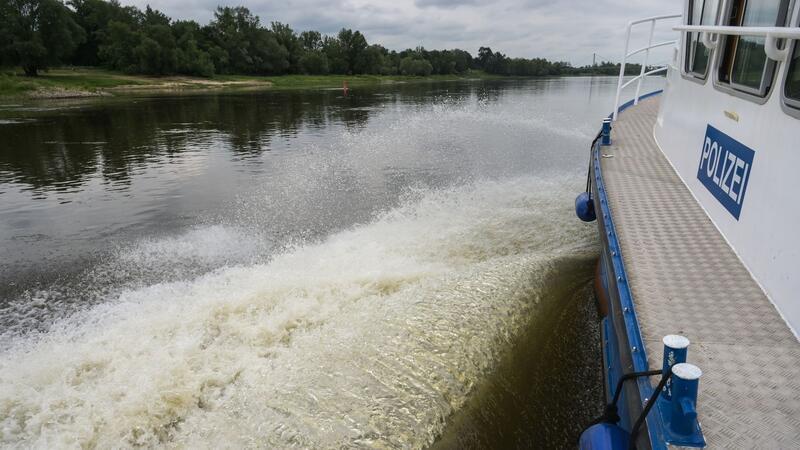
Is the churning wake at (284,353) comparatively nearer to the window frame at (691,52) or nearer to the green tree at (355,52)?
the window frame at (691,52)

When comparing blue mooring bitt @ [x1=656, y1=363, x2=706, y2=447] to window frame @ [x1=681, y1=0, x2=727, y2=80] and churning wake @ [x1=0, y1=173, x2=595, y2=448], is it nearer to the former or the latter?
churning wake @ [x1=0, y1=173, x2=595, y2=448]

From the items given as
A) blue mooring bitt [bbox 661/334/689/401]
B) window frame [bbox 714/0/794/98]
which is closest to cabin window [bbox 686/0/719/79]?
window frame [bbox 714/0/794/98]

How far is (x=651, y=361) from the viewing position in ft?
8.70

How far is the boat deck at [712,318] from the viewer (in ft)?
7.39

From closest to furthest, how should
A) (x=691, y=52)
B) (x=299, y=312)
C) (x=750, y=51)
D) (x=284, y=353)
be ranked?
(x=750, y=51)
(x=284, y=353)
(x=299, y=312)
(x=691, y=52)

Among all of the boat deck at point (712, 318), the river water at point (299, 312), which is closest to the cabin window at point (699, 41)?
the boat deck at point (712, 318)

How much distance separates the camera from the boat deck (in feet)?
7.39

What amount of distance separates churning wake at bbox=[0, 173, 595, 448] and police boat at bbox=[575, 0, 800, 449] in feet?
4.92

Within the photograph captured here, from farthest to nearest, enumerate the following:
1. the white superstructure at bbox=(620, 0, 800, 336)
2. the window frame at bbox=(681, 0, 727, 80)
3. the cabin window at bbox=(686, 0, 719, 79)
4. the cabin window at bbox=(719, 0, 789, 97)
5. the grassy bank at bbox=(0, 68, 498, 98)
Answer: the grassy bank at bbox=(0, 68, 498, 98) → the cabin window at bbox=(686, 0, 719, 79) → the window frame at bbox=(681, 0, 727, 80) → the cabin window at bbox=(719, 0, 789, 97) → the white superstructure at bbox=(620, 0, 800, 336)

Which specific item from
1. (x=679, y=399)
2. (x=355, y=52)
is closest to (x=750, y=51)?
(x=679, y=399)

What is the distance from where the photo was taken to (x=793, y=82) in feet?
9.82

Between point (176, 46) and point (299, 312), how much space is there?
283 ft

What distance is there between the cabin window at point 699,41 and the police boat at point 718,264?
34mm

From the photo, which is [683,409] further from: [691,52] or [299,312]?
[691,52]
